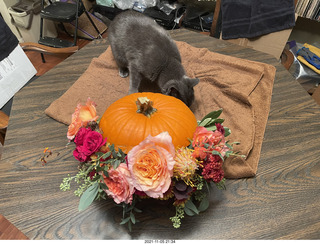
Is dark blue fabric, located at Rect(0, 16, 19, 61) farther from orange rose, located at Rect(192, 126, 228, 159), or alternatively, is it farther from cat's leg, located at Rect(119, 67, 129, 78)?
orange rose, located at Rect(192, 126, 228, 159)

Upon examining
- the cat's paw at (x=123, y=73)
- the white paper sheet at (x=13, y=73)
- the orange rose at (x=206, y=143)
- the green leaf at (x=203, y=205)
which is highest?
the orange rose at (x=206, y=143)

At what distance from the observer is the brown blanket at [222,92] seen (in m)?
0.93

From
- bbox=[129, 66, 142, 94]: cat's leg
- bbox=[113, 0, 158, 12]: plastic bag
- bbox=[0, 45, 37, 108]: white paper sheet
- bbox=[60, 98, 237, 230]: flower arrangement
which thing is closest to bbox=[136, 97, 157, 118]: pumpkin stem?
bbox=[60, 98, 237, 230]: flower arrangement

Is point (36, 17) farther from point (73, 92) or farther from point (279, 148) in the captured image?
point (279, 148)

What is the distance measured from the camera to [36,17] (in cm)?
225

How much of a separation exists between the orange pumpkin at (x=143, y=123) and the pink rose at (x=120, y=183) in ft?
0.34

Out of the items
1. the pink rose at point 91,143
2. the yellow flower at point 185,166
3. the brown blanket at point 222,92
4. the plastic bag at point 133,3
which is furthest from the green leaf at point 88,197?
the plastic bag at point 133,3

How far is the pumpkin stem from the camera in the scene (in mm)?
686

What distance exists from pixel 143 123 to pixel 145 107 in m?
0.05

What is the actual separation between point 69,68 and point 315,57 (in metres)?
1.89

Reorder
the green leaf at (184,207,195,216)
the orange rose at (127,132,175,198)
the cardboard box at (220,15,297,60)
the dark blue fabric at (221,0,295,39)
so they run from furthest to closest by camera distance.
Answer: the cardboard box at (220,15,297,60) → the dark blue fabric at (221,0,295,39) → the green leaf at (184,207,195,216) → the orange rose at (127,132,175,198)

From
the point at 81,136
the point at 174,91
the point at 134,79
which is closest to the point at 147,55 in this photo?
the point at 134,79

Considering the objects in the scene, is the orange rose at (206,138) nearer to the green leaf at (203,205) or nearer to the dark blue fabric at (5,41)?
the green leaf at (203,205)

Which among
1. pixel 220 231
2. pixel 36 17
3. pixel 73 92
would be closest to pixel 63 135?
pixel 73 92
